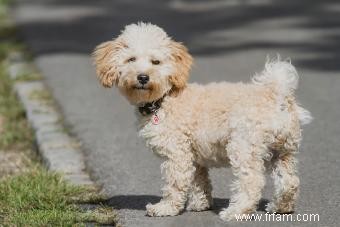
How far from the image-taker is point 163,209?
6.97 meters

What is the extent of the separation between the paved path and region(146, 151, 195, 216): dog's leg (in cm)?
7

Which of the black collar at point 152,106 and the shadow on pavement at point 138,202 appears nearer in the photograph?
the black collar at point 152,106

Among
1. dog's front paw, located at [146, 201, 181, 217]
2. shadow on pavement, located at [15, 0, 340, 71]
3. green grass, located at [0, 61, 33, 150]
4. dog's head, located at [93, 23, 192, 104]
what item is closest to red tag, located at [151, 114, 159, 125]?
dog's head, located at [93, 23, 192, 104]

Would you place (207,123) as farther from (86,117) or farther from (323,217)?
(86,117)

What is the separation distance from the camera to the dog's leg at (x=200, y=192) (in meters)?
7.12

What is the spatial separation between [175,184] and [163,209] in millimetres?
216

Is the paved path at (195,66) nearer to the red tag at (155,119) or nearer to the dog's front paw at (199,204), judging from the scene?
the dog's front paw at (199,204)

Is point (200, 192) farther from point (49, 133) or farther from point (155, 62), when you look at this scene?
point (49, 133)

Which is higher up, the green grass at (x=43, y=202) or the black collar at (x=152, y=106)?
the black collar at (x=152, y=106)

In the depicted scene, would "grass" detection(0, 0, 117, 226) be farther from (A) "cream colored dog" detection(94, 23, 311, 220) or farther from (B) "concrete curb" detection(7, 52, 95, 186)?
(A) "cream colored dog" detection(94, 23, 311, 220)

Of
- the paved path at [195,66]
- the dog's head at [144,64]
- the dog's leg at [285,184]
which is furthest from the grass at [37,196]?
the dog's leg at [285,184]

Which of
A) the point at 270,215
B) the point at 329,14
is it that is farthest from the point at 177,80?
the point at 329,14

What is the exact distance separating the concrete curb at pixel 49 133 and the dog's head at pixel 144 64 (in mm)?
1530

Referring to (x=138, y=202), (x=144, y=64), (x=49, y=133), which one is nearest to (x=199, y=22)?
(x=49, y=133)
